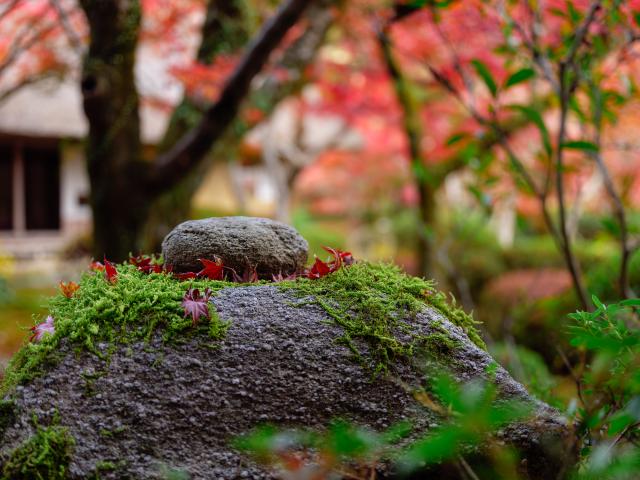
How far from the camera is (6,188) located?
40.3ft

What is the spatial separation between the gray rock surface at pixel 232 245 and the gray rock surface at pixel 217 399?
1.30 feet

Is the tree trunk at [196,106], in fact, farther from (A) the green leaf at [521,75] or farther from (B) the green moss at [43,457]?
(B) the green moss at [43,457]

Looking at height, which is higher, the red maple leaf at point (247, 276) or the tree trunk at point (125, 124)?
the tree trunk at point (125, 124)

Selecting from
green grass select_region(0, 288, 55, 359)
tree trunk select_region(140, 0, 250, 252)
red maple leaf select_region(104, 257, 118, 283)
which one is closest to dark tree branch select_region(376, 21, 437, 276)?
tree trunk select_region(140, 0, 250, 252)

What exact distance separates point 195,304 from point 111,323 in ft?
0.82

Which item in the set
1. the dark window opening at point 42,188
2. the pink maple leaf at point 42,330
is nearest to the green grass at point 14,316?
the dark window opening at point 42,188

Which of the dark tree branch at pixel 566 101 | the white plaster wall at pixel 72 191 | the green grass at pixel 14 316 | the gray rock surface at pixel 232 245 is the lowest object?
the green grass at pixel 14 316

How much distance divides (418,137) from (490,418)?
623 cm

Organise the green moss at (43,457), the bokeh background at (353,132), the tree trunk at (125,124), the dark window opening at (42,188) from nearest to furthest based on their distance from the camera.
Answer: the green moss at (43,457) → the bokeh background at (353,132) → the tree trunk at (125,124) → the dark window opening at (42,188)

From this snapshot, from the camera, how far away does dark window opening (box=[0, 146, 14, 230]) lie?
40.2 feet

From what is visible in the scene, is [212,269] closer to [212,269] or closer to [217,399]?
[212,269]

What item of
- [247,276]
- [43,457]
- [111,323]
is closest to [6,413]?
[43,457]

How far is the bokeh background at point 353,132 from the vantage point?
2900 mm

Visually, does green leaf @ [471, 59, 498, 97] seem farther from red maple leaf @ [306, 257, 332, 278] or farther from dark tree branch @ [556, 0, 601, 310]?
red maple leaf @ [306, 257, 332, 278]
